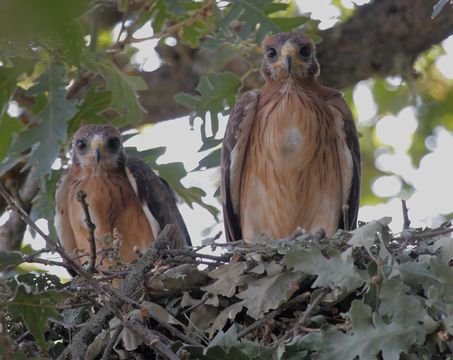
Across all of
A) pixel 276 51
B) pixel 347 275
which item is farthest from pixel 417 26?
pixel 347 275

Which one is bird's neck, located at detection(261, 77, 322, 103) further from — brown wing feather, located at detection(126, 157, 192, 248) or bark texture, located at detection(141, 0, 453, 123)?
brown wing feather, located at detection(126, 157, 192, 248)

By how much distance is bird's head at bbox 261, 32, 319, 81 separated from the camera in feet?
20.3

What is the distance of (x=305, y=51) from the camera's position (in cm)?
632

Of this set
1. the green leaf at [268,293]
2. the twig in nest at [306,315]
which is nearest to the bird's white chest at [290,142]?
the green leaf at [268,293]

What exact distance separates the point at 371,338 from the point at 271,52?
3968 millimetres

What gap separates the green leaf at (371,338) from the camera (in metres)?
2.78

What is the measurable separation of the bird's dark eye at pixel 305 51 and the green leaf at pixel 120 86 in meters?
1.38

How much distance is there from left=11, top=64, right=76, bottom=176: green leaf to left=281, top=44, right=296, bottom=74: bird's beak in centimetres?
178

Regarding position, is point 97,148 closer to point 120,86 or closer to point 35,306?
point 120,86

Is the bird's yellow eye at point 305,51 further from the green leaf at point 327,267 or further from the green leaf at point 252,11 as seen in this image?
the green leaf at point 327,267

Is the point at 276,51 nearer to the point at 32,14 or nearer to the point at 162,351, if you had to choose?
the point at 162,351

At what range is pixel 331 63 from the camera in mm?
7266

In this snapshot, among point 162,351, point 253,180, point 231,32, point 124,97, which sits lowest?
point 162,351

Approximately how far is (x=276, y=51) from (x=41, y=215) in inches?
96.9
